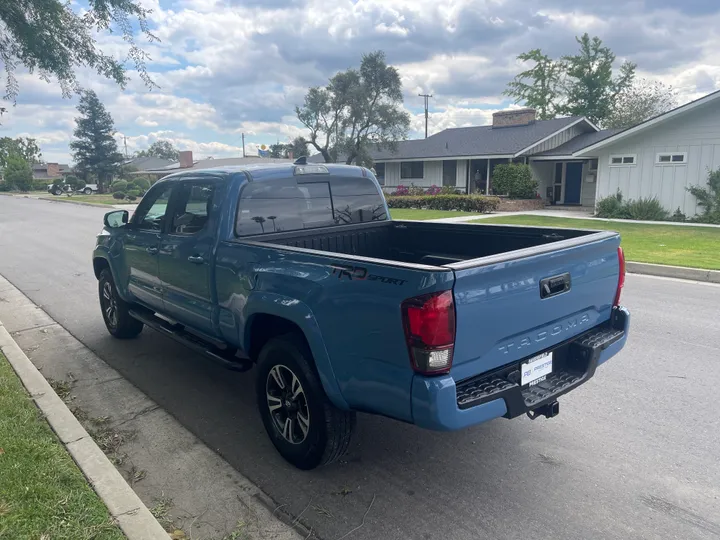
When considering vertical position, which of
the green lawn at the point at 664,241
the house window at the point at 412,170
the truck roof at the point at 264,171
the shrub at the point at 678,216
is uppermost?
the house window at the point at 412,170

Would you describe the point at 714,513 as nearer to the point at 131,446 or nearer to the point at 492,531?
the point at 492,531

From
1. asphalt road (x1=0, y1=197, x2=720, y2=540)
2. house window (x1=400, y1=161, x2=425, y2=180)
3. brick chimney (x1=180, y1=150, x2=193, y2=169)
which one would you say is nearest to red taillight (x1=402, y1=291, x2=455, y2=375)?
asphalt road (x1=0, y1=197, x2=720, y2=540)

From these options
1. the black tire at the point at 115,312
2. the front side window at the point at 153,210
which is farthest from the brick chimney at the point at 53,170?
the front side window at the point at 153,210

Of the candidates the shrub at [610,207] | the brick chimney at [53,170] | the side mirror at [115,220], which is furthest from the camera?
the brick chimney at [53,170]

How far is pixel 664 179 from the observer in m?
20.0

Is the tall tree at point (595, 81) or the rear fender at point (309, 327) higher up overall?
the tall tree at point (595, 81)

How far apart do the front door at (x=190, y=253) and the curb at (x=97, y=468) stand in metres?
1.18

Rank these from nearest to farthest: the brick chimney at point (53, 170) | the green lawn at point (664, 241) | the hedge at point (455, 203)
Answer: the green lawn at point (664, 241) → the hedge at point (455, 203) → the brick chimney at point (53, 170)

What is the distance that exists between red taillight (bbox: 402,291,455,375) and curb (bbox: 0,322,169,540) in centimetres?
160

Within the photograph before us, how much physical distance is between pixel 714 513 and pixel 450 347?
186cm

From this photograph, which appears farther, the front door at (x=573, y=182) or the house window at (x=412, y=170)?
the house window at (x=412, y=170)

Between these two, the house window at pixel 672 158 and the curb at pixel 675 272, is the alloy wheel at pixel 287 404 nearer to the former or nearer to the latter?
the curb at pixel 675 272

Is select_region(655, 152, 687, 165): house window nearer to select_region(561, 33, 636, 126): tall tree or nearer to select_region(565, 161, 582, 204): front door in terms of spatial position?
select_region(565, 161, 582, 204): front door

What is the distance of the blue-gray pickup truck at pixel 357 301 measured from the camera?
8.98 ft
